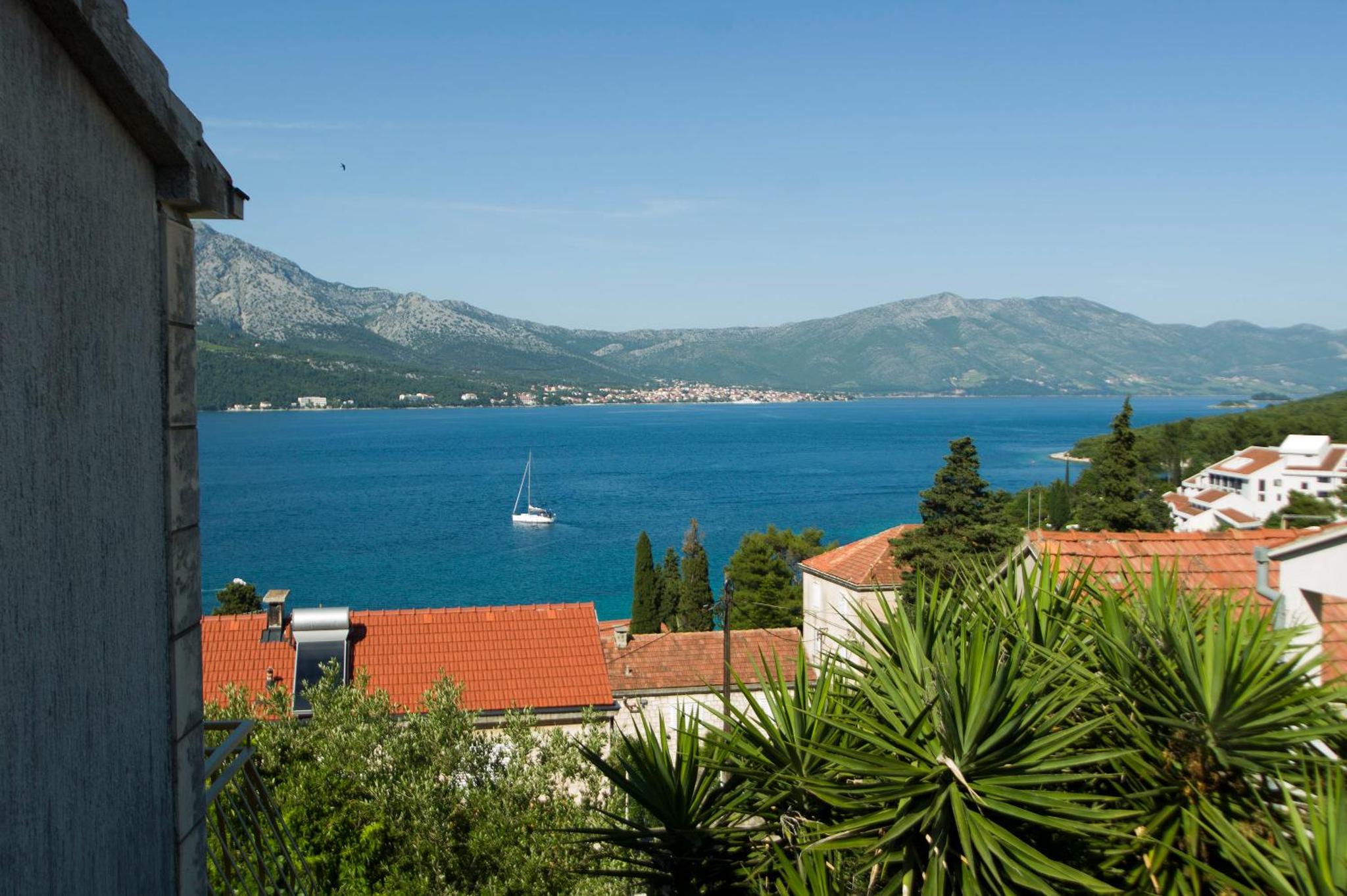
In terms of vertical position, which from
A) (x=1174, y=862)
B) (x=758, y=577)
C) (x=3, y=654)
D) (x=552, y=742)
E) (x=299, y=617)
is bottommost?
(x=758, y=577)

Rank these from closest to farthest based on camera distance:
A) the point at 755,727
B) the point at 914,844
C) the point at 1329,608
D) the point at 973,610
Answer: the point at 914,844 → the point at 755,727 → the point at 973,610 → the point at 1329,608

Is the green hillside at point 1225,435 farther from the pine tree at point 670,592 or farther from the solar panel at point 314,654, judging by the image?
the solar panel at point 314,654

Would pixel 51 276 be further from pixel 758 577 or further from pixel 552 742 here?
pixel 758 577

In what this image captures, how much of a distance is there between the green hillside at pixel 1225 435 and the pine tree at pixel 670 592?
174ft

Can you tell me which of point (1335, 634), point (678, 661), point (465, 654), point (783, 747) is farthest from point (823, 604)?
point (783, 747)

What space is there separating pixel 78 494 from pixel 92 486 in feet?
0.28

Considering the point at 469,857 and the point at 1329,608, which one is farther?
the point at 469,857

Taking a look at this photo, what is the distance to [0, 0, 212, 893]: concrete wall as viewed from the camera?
2.53 metres

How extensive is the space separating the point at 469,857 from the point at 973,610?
447 cm

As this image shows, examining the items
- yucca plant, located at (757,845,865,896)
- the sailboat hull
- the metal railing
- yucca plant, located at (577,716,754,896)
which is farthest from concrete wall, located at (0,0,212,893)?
the sailboat hull

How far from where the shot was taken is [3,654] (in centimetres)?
244

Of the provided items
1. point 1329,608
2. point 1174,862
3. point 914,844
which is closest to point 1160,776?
point 1174,862

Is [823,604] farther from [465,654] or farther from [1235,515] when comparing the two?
[1235,515]

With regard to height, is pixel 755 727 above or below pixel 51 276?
below
